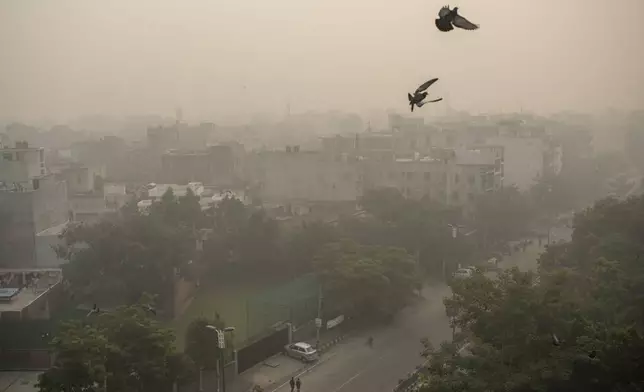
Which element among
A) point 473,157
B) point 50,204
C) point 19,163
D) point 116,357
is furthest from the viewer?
point 473,157

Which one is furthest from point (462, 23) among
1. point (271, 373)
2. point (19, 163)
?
point (19, 163)

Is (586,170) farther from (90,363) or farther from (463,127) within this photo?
(90,363)

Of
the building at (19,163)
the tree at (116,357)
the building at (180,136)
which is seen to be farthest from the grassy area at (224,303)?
the building at (19,163)

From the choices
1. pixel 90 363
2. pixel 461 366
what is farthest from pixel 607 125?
pixel 90 363

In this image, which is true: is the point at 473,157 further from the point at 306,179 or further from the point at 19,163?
the point at 19,163

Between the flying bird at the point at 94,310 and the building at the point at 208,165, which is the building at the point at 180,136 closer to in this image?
the building at the point at 208,165

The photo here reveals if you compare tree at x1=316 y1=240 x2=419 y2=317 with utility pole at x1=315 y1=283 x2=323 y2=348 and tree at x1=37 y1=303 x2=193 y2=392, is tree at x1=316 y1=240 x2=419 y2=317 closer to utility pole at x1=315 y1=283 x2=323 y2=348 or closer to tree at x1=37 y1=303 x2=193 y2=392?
utility pole at x1=315 y1=283 x2=323 y2=348

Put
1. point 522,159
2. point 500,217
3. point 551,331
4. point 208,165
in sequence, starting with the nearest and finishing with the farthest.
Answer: point 551,331, point 208,165, point 500,217, point 522,159

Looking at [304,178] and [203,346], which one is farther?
[304,178]
